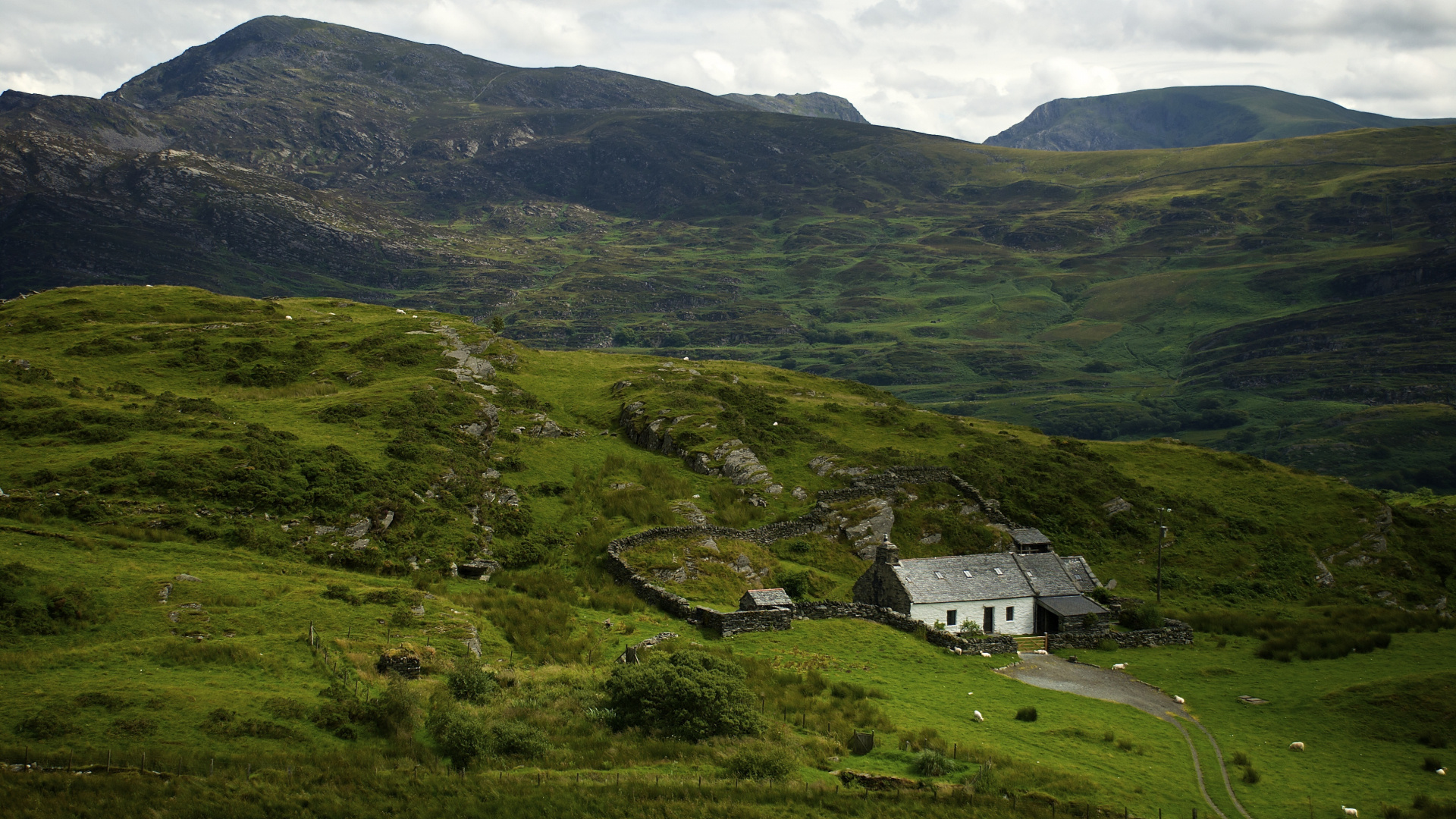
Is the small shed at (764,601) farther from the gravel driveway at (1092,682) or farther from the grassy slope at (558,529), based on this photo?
the gravel driveway at (1092,682)

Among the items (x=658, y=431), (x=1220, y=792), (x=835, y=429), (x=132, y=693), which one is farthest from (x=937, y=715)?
(x=835, y=429)

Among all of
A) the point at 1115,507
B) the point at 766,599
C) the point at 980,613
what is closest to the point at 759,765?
the point at 766,599

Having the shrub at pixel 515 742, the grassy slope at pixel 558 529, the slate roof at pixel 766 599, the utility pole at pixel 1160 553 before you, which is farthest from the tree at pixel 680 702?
the utility pole at pixel 1160 553

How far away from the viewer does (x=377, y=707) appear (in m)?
22.4

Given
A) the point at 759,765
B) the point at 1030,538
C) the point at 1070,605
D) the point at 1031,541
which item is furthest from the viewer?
the point at 1030,538

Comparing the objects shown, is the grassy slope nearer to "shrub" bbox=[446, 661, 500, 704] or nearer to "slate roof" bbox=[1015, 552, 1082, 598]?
"shrub" bbox=[446, 661, 500, 704]

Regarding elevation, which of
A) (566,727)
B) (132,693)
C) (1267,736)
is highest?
(132,693)

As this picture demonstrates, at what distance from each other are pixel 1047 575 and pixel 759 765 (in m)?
30.4

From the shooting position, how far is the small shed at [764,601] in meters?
38.0

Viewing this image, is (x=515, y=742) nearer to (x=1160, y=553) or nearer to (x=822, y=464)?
(x=822, y=464)

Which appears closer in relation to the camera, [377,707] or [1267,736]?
[377,707]

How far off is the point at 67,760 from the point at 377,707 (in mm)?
6208

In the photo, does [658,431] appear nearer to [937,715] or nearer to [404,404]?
[404,404]

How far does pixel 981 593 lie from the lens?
A: 45000 mm
